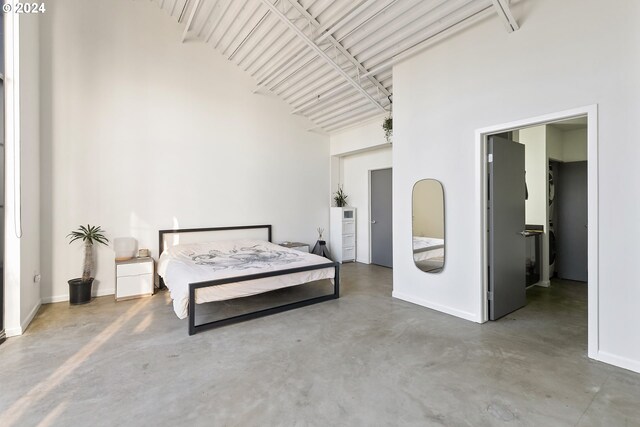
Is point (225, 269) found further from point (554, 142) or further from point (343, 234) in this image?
point (554, 142)

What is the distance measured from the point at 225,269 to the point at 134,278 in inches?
67.6

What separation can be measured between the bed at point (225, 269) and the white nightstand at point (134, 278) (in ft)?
0.64

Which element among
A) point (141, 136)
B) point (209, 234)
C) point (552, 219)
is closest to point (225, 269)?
point (209, 234)

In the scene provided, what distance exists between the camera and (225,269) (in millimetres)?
3572

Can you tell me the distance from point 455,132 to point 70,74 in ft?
17.4

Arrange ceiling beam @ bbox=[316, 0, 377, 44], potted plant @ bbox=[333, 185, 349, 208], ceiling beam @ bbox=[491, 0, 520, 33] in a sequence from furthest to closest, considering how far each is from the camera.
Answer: potted plant @ bbox=[333, 185, 349, 208] < ceiling beam @ bbox=[316, 0, 377, 44] < ceiling beam @ bbox=[491, 0, 520, 33]

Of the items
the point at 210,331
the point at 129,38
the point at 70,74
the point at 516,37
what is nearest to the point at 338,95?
the point at 516,37

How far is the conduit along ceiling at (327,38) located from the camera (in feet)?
11.7

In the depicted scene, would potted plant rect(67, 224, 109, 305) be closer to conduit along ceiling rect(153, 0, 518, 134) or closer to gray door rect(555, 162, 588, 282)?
conduit along ceiling rect(153, 0, 518, 134)

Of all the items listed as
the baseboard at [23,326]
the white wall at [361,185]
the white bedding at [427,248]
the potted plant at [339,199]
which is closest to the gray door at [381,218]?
the white wall at [361,185]

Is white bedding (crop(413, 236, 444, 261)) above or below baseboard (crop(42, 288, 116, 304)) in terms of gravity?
above

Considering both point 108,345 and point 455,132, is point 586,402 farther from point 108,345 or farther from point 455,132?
point 108,345

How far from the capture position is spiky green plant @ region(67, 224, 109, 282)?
4.21 metres

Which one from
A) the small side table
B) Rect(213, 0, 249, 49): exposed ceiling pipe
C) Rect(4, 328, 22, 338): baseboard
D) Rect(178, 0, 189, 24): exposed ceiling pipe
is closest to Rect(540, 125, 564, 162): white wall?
the small side table
